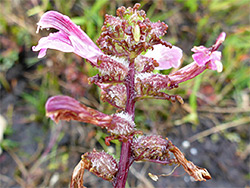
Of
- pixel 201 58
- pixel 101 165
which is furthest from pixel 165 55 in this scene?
pixel 101 165

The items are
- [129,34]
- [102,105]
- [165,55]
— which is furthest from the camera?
[102,105]

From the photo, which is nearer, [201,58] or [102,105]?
[201,58]

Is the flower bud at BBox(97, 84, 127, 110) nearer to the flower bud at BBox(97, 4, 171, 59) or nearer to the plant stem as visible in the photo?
the plant stem

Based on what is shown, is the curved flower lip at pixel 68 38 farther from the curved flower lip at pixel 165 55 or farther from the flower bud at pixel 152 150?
the flower bud at pixel 152 150

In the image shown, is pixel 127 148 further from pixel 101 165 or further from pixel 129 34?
pixel 129 34

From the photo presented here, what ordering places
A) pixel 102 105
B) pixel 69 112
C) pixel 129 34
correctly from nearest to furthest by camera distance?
1. pixel 129 34
2. pixel 69 112
3. pixel 102 105

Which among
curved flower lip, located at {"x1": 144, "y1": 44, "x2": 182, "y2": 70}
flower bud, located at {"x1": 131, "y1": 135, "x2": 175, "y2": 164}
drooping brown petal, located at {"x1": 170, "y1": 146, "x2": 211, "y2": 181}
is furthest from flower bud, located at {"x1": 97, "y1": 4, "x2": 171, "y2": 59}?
drooping brown petal, located at {"x1": 170, "y1": 146, "x2": 211, "y2": 181}

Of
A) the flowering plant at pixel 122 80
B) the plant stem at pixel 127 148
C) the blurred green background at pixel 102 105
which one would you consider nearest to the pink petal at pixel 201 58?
the flowering plant at pixel 122 80
